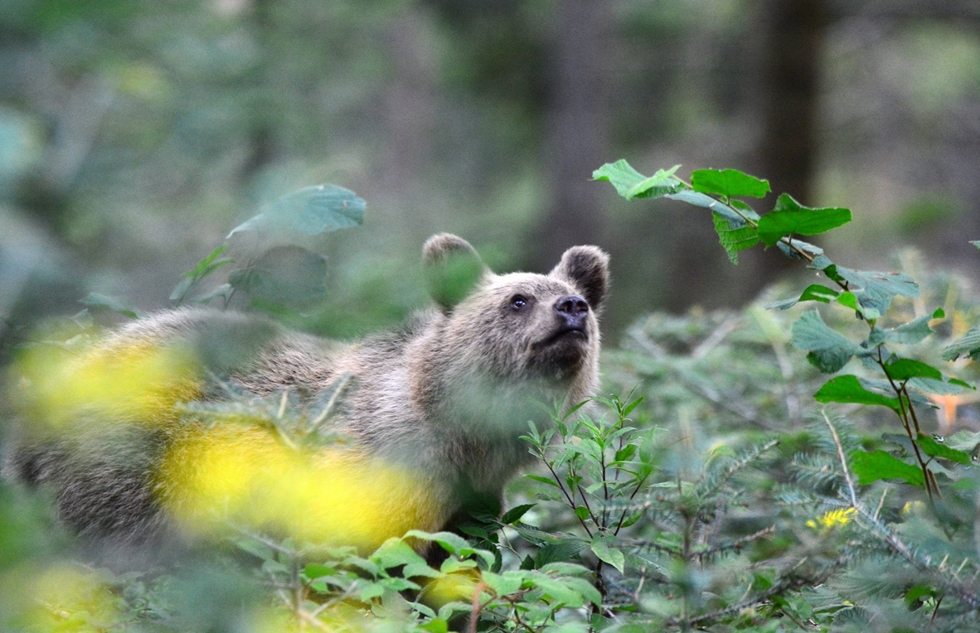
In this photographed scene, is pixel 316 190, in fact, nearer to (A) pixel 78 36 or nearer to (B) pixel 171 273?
(B) pixel 171 273

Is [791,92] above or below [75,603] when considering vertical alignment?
above

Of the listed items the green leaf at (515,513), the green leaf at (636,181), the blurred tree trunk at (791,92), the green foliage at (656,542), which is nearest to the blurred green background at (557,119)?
the blurred tree trunk at (791,92)

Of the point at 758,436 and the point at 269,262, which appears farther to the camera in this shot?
the point at 758,436

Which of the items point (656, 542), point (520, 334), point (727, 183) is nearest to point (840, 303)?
point (727, 183)

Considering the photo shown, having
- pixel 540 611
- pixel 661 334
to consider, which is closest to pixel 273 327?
pixel 540 611

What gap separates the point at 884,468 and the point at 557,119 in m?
14.0

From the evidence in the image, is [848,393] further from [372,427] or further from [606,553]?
[372,427]

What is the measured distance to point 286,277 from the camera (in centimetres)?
423

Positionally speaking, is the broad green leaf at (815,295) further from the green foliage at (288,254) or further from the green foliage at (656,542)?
the green foliage at (288,254)

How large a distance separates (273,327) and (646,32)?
17.3m

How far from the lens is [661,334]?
773cm

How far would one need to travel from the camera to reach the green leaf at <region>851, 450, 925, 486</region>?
3344mm

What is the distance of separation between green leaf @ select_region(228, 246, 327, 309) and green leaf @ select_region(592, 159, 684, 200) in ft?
4.13

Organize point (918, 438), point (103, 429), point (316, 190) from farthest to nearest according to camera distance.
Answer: point (103, 429) → point (316, 190) → point (918, 438)
